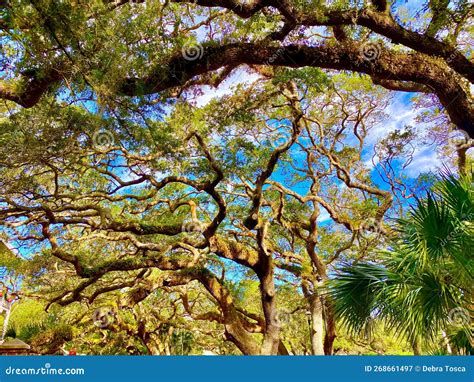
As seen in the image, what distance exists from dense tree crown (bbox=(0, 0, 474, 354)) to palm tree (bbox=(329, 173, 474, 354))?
13 mm

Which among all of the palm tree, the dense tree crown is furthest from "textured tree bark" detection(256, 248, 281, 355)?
the palm tree

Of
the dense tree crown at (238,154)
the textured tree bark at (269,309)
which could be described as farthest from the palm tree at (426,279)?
the textured tree bark at (269,309)

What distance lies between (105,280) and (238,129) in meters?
5.07

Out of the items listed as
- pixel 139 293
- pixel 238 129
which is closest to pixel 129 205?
pixel 139 293

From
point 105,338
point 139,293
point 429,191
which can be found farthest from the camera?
point 105,338

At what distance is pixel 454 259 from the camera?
10.8 ft

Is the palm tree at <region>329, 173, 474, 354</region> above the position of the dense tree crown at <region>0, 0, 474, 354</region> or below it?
below

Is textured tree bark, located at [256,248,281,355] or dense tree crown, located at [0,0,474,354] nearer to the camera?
dense tree crown, located at [0,0,474,354]

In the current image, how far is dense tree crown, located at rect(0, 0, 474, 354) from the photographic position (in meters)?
3.40

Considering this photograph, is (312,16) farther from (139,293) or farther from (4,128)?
(139,293)

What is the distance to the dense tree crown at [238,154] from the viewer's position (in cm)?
340

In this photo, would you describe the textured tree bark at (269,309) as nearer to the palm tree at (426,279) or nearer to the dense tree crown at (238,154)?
the dense tree crown at (238,154)

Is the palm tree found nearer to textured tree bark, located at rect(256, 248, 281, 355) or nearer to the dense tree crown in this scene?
the dense tree crown

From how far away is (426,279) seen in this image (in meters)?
3.36
